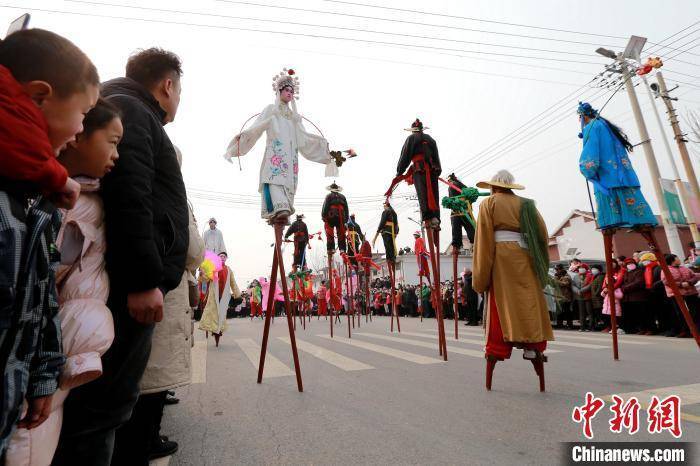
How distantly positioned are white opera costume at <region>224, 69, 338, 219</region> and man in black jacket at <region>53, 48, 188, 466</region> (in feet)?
7.42

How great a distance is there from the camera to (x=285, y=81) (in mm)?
4430

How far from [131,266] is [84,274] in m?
0.14

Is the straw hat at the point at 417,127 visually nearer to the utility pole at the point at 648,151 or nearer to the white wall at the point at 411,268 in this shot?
the utility pole at the point at 648,151

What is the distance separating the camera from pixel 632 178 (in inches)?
183

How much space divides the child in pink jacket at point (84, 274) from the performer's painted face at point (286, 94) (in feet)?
10.4

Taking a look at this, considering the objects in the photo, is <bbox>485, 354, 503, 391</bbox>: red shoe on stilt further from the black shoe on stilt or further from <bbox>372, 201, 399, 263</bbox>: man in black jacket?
<bbox>372, 201, 399, 263</bbox>: man in black jacket

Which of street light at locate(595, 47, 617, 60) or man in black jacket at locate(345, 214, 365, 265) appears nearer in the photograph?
man in black jacket at locate(345, 214, 365, 265)

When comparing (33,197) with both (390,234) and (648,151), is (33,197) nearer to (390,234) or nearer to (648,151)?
(390,234)

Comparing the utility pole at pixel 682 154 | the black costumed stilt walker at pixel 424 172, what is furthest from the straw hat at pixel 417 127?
the utility pole at pixel 682 154

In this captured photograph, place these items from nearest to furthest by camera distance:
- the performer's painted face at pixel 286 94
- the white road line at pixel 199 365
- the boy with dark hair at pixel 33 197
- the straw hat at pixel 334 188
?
the boy with dark hair at pixel 33 197
the performer's painted face at pixel 286 94
the white road line at pixel 199 365
the straw hat at pixel 334 188

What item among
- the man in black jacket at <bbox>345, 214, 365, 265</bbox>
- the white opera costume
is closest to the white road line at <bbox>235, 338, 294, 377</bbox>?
the white opera costume

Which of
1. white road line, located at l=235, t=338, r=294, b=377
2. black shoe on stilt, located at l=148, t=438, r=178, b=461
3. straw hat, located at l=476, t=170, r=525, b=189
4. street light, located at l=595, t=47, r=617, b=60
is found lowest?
black shoe on stilt, located at l=148, t=438, r=178, b=461

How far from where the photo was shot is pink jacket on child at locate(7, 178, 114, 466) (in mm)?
1118

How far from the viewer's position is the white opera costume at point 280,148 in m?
4.04
